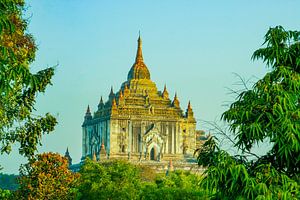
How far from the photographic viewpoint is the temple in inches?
3725

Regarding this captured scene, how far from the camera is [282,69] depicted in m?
14.5

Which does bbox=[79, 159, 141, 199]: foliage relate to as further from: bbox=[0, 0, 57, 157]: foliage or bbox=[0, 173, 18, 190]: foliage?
bbox=[0, 173, 18, 190]: foliage

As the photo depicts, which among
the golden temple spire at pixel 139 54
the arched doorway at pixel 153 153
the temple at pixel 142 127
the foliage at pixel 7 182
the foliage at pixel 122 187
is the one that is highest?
Answer: the golden temple spire at pixel 139 54

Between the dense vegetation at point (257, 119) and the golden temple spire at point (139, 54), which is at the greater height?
the golden temple spire at point (139, 54)

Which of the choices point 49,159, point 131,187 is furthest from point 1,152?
point 131,187

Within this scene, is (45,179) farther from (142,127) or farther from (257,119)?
(142,127)

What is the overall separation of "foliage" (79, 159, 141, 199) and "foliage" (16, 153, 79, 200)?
12.1m

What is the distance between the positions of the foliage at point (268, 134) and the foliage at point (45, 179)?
1692cm

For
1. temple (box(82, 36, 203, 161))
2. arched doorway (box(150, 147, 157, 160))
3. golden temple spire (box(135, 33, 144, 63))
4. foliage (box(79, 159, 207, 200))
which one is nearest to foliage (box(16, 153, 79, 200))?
foliage (box(79, 159, 207, 200))

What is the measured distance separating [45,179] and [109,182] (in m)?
17.6

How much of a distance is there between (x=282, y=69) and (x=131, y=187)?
32949 mm

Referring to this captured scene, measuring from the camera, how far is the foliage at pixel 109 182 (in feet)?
147

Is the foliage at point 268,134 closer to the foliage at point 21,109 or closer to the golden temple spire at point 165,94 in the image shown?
the foliage at point 21,109

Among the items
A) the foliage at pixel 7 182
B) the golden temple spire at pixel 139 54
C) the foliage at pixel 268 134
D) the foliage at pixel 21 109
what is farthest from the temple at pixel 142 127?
Answer: the foliage at pixel 268 134
